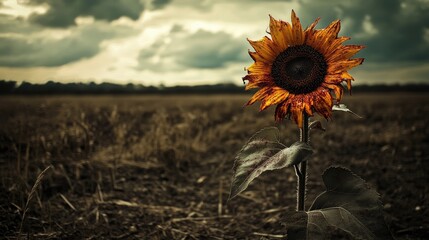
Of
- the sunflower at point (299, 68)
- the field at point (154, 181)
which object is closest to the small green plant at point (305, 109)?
the sunflower at point (299, 68)

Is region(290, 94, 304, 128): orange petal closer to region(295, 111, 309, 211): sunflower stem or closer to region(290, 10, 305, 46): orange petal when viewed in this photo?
region(295, 111, 309, 211): sunflower stem

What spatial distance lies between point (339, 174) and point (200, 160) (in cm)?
312

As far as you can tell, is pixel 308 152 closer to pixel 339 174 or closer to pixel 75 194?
pixel 339 174

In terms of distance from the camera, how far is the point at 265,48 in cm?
169

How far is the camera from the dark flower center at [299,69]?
5.13 ft

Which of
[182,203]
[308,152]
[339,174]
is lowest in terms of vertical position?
[182,203]

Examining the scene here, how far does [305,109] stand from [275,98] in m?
0.13

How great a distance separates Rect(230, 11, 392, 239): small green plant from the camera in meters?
1.49

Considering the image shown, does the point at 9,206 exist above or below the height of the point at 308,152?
below

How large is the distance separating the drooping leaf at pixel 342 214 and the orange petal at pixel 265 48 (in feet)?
1.76

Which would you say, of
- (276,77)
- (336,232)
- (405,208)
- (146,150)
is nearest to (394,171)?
(405,208)

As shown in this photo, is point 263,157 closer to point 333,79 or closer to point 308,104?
point 308,104

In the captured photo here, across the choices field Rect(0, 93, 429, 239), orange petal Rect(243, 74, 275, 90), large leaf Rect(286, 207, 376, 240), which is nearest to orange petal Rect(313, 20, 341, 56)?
orange petal Rect(243, 74, 275, 90)

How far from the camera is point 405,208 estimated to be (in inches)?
119
